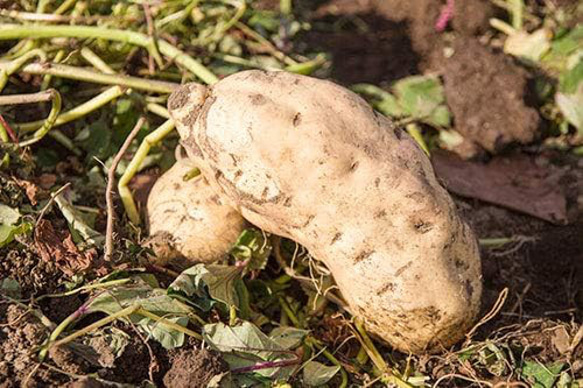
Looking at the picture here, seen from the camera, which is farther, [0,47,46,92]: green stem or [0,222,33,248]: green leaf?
[0,47,46,92]: green stem

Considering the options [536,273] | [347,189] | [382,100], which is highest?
[347,189]

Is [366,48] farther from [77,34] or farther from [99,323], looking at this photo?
[99,323]

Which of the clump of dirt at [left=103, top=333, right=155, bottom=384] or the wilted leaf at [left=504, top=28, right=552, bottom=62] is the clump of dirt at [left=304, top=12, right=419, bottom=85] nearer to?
the wilted leaf at [left=504, top=28, right=552, bottom=62]

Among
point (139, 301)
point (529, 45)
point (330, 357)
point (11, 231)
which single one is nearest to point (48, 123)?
point (11, 231)

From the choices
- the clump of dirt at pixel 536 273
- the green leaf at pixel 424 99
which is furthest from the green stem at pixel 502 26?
the clump of dirt at pixel 536 273

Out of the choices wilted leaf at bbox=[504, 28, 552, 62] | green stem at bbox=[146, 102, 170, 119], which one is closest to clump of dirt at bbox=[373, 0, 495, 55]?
wilted leaf at bbox=[504, 28, 552, 62]

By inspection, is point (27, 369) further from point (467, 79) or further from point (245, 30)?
point (467, 79)

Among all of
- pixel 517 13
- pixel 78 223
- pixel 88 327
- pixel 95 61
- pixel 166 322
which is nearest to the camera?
pixel 88 327
